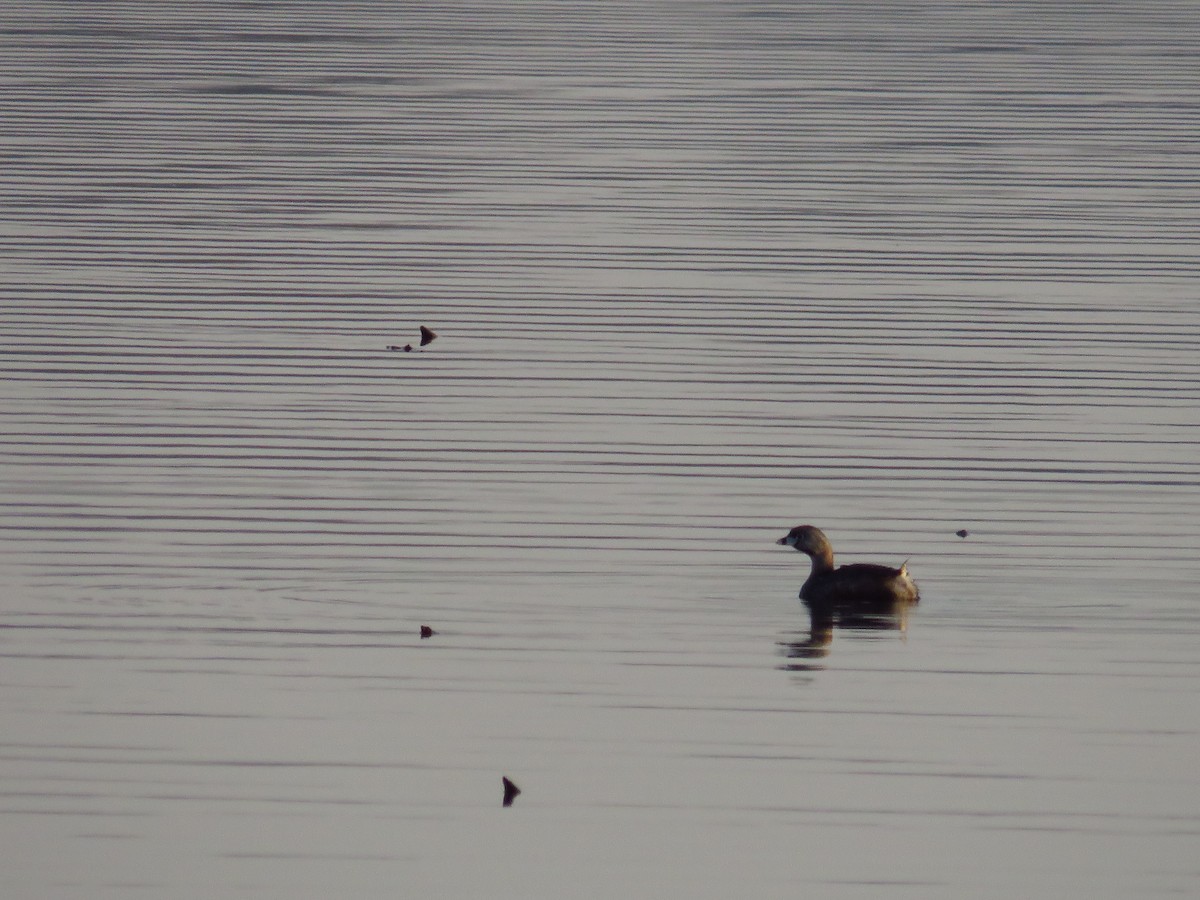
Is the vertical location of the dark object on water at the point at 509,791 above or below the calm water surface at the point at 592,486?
below

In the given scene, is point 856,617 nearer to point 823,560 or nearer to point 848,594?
point 848,594

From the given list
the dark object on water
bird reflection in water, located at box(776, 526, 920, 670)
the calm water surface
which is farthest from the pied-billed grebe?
the dark object on water

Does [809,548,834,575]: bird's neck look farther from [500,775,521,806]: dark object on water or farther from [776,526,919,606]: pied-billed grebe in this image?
[500,775,521,806]: dark object on water

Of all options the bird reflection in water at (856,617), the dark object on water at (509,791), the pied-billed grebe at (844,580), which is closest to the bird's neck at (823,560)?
the pied-billed grebe at (844,580)

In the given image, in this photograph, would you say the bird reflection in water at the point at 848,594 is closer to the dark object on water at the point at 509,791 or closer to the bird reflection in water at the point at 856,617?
the bird reflection in water at the point at 856,617

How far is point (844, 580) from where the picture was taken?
28.0 ft

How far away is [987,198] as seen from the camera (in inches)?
655

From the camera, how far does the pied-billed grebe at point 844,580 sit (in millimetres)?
8438

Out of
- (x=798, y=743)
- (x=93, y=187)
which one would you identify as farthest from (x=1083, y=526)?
(x=93, y=187)

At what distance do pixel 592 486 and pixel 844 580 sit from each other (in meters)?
1.86

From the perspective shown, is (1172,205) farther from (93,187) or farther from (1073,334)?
(93,187)

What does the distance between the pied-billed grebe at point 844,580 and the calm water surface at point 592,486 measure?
123mm

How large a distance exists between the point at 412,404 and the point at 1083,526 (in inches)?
141

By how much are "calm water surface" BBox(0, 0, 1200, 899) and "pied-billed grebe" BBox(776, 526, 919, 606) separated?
0.40 ft
